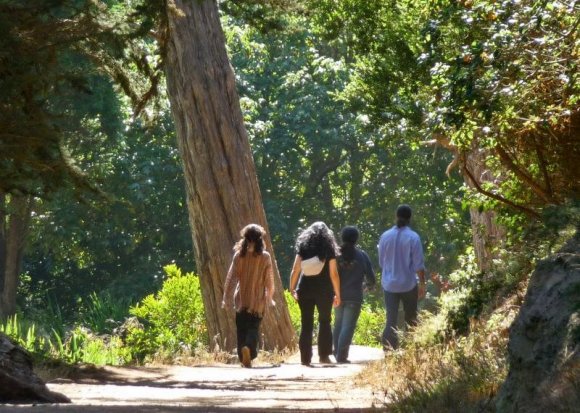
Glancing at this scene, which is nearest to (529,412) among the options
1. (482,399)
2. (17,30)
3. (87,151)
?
(482,399)

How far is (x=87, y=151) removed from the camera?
35.0 m

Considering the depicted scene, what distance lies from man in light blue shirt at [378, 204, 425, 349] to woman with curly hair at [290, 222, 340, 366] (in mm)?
654

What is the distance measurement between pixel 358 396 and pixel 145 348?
10.2 m

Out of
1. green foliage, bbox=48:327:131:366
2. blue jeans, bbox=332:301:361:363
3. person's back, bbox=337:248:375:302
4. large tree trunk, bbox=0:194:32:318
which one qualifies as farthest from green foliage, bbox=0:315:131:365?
large tree trunk, bbox=0:194:32:318

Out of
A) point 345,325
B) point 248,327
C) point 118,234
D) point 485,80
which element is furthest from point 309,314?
point 118,234

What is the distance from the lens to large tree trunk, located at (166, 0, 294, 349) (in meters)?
19.9

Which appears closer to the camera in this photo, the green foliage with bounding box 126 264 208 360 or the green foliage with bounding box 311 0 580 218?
the green foliage with bounding box 311 0 580 218

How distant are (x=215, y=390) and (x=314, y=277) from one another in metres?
4.48

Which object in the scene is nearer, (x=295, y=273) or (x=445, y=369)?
(x=445, y=369)

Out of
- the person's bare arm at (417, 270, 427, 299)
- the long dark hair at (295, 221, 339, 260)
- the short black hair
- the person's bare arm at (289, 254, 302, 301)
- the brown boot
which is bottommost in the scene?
the brown boot

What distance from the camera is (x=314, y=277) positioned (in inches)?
658

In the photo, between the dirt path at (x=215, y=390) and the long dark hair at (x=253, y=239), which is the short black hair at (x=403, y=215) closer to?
the long dark hair at (x=253, y=239)

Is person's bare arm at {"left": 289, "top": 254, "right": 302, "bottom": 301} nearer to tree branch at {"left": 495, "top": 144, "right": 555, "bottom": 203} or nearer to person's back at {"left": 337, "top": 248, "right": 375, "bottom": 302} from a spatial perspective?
person's back at {"left": 337, "top": 248, "right": 375, "bottom": 302}

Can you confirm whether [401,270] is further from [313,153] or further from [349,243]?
[313,153]
